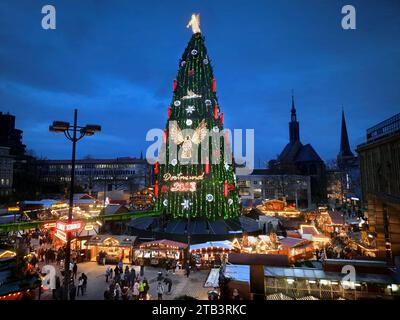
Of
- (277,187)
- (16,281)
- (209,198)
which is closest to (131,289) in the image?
(16,281)

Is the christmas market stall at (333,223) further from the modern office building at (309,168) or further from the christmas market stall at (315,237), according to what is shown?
the modern office building at (309,168)

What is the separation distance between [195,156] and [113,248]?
1166 cm

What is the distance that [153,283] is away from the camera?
1578 cm

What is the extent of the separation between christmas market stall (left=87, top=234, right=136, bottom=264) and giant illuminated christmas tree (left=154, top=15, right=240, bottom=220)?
724 centimetres

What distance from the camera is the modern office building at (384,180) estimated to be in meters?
12.6

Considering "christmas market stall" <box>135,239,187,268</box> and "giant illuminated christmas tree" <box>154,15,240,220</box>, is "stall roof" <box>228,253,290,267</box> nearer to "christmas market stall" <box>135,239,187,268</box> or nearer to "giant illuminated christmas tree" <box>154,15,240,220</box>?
"christmas market stall" <box>135,239,187,268</box>

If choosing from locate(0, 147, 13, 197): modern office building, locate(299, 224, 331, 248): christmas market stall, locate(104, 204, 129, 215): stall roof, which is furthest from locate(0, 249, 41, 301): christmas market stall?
locate(0, 147, 13, 197): modern office building

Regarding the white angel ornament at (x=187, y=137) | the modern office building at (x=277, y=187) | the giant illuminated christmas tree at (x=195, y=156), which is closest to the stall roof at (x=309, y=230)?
the giant illuminated christmas tree at (x=195, y=156)

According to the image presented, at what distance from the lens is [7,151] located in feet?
211

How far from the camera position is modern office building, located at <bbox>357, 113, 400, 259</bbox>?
1259 cm
